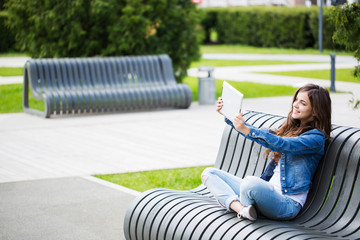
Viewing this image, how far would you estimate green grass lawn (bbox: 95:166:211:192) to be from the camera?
23.1 feet

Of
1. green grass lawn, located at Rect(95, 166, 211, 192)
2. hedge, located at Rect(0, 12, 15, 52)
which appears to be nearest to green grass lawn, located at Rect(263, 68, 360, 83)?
hedge, located at Rect(0, 12, 15, 52)

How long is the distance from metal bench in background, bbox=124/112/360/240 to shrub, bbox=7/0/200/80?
32.6 ft

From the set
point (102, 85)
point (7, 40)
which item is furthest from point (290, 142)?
point (7, 40)

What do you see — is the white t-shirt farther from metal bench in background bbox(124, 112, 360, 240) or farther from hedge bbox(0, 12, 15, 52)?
hedge bbox(0, 12, 15, 52)

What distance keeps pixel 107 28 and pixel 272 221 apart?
36.7 feet

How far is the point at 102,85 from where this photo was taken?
13.0 metres

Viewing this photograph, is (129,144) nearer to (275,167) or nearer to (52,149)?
(52,149)

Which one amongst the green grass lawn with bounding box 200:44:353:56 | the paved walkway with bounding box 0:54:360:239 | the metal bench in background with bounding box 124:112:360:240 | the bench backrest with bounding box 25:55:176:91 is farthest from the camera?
the green grass lawn with bounding box 200:44:353:56

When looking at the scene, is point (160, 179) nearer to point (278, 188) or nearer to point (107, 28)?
point (278, 188)

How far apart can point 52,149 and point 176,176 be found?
2.47 meters

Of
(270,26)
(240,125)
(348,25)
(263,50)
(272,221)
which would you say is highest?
(348,25)

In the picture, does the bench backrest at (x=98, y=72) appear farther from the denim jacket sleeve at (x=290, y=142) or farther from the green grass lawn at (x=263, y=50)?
the green grass lawn at (x=263, y=50)

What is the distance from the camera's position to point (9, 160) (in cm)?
848

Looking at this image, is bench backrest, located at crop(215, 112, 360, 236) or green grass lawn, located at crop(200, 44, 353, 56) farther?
green grass lawn, located at crop(200, 44, 353, 56)
